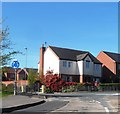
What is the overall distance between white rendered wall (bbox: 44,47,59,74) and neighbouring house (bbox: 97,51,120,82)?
14.4 m

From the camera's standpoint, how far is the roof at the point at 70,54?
72.8 meters

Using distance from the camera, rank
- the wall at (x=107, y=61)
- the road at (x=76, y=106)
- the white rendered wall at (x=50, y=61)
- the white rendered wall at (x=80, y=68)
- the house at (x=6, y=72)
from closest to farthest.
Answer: the road at (x=76, y=106)
the house at (x=6, y=72)
the white rendered wall at (x=50, y=61)
the white rendered wall at (x=80, y=68)
the wall at (x=107, y=61)

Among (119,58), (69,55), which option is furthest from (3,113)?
(119,58)

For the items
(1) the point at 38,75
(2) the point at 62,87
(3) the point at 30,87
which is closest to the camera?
(3) the point at 30,87

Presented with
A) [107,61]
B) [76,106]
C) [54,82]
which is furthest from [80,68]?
[76,106]

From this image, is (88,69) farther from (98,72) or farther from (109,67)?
(109,67)

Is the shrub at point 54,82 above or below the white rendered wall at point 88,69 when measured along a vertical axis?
below

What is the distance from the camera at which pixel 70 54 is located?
76.0 metres

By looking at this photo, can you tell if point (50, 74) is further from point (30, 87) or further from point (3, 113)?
point (3, 113)

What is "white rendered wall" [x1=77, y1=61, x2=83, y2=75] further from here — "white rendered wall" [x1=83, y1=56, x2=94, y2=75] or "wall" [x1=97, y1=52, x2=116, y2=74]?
"wall" [x1=97, y1=52, x2=116, y2=74]

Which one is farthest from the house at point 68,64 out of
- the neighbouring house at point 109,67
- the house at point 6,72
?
the house at point 6,72

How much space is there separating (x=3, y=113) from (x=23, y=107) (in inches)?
142

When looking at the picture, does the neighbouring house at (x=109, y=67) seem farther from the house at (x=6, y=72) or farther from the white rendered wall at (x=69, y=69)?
the house at (x=6, y=72)

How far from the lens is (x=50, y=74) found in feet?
221
